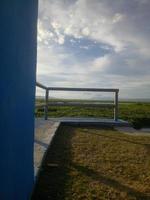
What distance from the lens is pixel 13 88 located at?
4.82 feet

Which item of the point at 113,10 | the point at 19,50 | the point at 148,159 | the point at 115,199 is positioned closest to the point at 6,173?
the point at 19,50

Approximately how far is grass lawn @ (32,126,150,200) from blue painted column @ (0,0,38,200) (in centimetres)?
74

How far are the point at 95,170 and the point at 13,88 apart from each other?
2103 mm

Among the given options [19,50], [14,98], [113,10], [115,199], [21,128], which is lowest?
[115,199]

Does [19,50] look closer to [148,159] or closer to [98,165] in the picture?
[98,165]

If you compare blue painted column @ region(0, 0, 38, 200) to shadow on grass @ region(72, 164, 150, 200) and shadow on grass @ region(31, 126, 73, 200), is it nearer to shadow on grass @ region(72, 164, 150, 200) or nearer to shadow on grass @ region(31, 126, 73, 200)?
shadow on grass @ region(31, 126, 73, 200)

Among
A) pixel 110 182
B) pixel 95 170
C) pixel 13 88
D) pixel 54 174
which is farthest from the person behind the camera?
pixel 95 170

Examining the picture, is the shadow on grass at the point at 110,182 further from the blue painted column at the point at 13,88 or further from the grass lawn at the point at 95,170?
the blue painted column at the point at 13,88

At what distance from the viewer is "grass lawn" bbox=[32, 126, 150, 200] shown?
104 inches

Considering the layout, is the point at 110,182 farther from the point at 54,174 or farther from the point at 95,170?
the point at 54,174

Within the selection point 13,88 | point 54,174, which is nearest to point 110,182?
point 54,174

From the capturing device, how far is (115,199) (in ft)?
8.23

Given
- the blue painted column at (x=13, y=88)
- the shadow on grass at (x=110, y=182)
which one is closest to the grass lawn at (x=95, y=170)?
the shadow on grass at (x=110, y=182)

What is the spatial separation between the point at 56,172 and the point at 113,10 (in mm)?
3522
